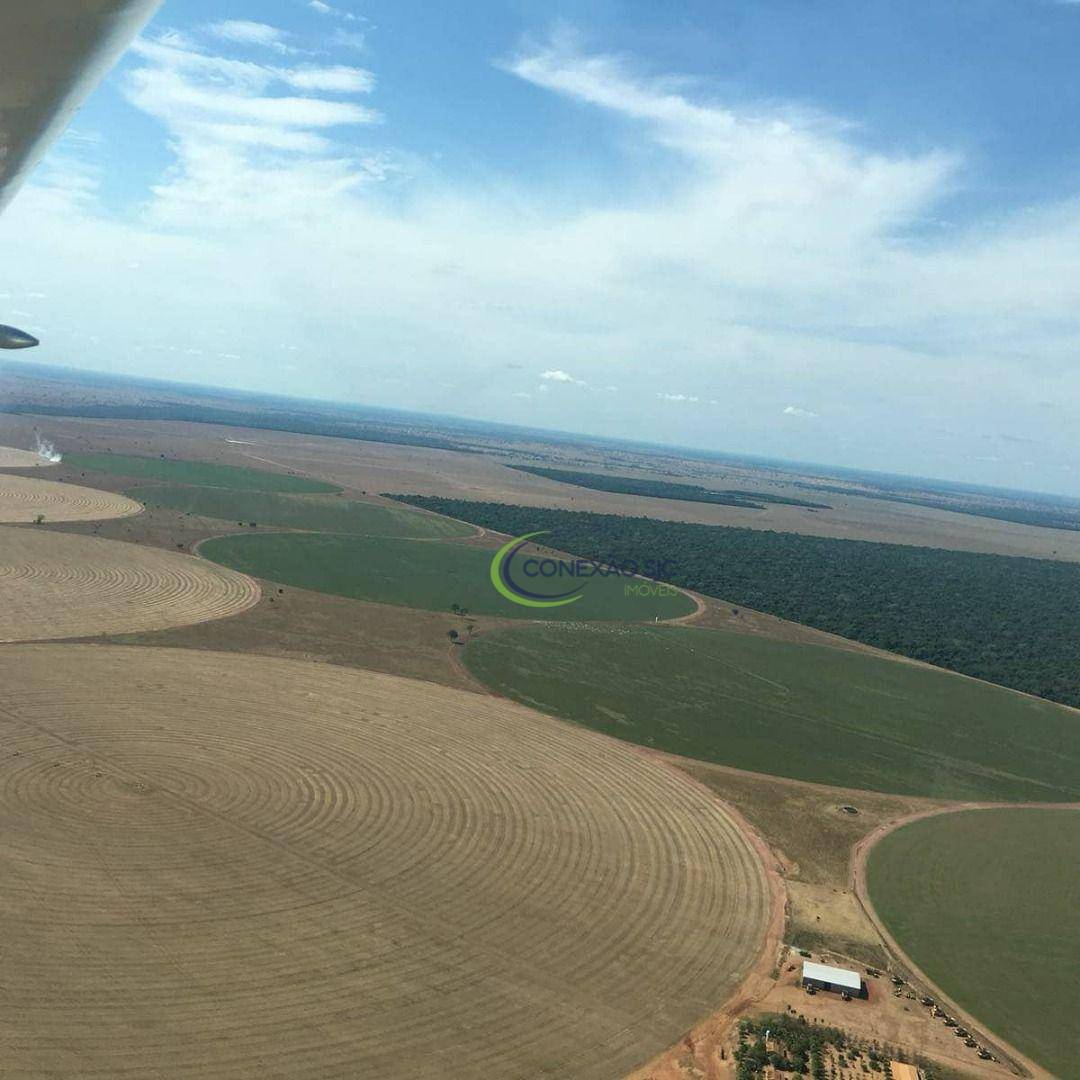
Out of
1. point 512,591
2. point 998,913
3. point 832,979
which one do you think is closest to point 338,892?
point 832,979

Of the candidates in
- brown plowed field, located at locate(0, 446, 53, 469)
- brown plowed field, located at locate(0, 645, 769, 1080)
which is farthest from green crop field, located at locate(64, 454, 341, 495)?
brown plowed field, located at locate(0, 645, 769, 1080)

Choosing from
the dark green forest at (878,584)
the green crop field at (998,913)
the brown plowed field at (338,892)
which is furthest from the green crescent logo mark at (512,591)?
the green crop field at (998,913)

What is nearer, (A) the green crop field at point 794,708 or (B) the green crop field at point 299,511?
(A) the green crop field at point 794,708

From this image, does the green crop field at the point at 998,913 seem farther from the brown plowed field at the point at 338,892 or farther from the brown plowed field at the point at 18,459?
the brown plowed field at the point at 18,459

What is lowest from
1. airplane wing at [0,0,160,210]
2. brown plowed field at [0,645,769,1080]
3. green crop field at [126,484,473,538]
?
brown plowed field at [0,645,769,1080]

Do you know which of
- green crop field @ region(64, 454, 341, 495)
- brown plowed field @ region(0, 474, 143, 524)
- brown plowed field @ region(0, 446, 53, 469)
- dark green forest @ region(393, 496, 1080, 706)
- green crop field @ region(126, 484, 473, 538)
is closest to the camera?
dark green forest @ region(393, 496, 1080, 706)

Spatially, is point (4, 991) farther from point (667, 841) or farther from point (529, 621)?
point (529, 621)

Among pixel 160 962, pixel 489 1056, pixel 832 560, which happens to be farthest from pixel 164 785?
pixel 832 560

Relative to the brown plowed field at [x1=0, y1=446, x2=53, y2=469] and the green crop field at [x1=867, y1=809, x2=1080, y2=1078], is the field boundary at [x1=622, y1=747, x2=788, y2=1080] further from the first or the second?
the brown plowed field at [x1=0, y1=446, x2=53, y2=469]
